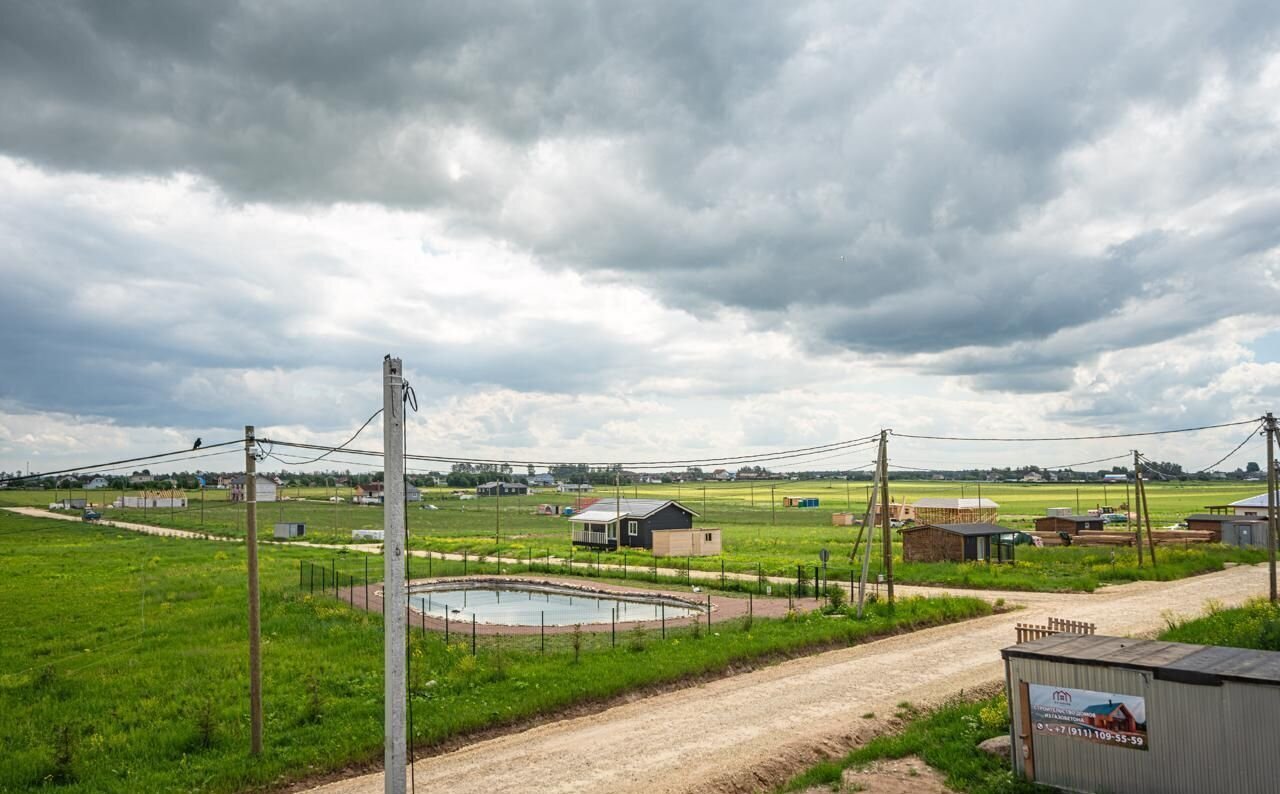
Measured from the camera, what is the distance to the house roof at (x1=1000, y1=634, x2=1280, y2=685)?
41.5ft

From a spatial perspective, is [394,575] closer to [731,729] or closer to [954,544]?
[731,729]

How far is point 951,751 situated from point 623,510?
188 ft

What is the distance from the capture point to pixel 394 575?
11625mm

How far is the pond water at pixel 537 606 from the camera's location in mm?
36781

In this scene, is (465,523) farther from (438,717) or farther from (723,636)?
(438,717)

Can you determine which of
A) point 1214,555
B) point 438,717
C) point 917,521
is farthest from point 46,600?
point 917,521

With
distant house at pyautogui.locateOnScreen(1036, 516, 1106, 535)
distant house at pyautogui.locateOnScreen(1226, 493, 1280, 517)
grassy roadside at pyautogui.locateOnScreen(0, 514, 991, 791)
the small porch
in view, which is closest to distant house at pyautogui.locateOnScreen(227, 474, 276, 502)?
grassy roadside at pyautogui.locateOnScreen(0, 514, 991, 791)

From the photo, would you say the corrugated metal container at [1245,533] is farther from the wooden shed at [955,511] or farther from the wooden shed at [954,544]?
the wooden shed at [954,544]

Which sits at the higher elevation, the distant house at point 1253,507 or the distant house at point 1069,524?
the distant house at point 1253,507

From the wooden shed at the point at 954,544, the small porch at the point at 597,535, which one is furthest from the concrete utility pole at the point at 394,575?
the small porch at the point at 597,535

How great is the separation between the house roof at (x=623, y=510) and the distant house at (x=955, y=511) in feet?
91.8

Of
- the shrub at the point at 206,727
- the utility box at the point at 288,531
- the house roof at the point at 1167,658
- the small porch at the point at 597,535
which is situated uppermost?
the house roof at the point at 1167,658

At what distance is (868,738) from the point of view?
17.5 meters

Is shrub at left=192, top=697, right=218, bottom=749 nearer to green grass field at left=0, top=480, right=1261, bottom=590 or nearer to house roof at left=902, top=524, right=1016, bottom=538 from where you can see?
green grass field at left=0, top=480, right=1261, bottom=590
